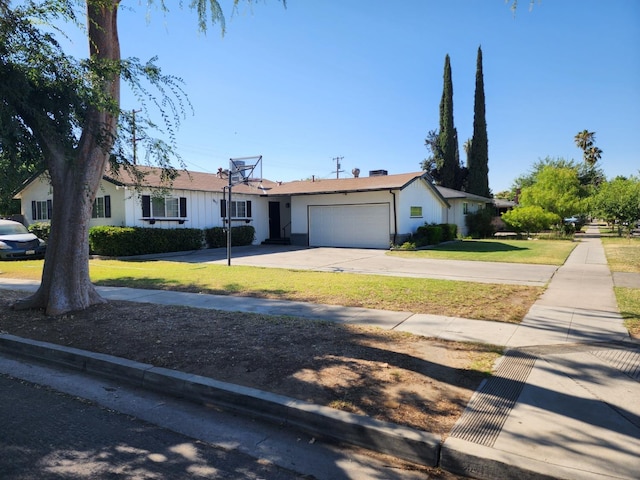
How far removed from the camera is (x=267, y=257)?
1814 centimetres

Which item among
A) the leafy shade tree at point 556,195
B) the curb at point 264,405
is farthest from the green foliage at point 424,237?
the curb at point 264,405

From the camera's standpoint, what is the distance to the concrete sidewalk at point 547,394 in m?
2.96

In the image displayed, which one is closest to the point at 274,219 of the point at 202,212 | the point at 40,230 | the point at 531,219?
the point at 202,212

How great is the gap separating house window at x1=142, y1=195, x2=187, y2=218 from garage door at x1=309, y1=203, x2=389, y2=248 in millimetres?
7265

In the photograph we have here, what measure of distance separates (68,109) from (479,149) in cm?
3947

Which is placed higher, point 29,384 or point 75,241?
point 75,241

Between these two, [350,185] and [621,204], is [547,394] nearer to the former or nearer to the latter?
[350,185]

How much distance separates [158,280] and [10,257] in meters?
10.8

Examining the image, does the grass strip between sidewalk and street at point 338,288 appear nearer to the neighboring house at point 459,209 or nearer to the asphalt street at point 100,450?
the asphalt street at point 100,450

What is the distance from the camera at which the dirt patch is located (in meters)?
3.92

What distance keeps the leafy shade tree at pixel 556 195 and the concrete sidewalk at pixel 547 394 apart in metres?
27.5

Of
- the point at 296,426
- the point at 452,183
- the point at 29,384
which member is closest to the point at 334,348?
the point at 296,426

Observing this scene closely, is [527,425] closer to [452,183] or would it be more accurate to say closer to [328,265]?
[328,265]

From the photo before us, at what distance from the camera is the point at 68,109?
23.2ft
